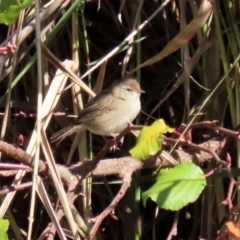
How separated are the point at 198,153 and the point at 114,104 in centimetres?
100

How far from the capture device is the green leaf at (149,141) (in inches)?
63.4

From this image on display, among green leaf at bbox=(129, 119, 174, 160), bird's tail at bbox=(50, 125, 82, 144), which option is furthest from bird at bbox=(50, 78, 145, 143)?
green leaf at bbox=(129, 119, 174, 160)

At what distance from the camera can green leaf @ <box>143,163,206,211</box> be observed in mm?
1576

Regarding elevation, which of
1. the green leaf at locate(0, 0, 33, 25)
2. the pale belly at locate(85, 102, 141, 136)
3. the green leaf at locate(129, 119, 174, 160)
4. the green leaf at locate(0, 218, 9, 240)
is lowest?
the pale belly at locate(85, 102, 141, 136)

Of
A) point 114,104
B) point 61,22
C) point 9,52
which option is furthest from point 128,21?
point 9,52

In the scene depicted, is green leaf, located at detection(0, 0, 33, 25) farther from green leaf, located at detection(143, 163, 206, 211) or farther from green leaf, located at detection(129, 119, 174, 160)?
green leaf, located at detection(143, 163, 206, 211)

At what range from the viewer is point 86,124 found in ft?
8.41

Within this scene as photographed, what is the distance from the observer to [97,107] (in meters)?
2.78

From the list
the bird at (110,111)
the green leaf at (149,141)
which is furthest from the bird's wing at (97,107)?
the green leaf at (149,141)

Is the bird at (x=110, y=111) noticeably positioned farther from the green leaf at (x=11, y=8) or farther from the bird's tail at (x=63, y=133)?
the green leaf at (x=11, y=8)

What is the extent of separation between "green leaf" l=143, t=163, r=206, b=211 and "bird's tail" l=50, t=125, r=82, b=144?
816 mm

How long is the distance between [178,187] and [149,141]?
0.44 feet

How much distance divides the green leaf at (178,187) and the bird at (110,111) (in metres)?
0.82

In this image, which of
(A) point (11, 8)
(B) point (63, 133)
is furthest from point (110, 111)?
(A) point (11, 8)
